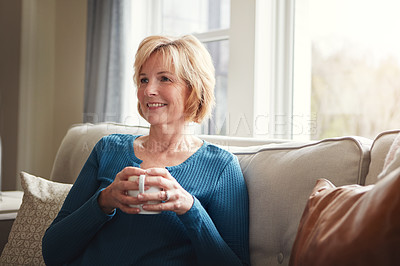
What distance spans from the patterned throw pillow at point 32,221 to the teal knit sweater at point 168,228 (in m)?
0.22

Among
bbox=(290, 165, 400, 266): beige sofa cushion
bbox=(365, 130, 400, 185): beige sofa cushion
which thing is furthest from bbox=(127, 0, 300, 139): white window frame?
bbox=(290, 165, 400, 266): beige sofa cushion

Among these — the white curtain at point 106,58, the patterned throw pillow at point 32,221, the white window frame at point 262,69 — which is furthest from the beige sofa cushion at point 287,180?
the white curtain at point 106,58

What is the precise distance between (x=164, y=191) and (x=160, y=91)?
18.7 inches

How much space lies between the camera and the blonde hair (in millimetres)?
1486

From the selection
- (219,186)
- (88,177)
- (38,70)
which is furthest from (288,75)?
(38,70)

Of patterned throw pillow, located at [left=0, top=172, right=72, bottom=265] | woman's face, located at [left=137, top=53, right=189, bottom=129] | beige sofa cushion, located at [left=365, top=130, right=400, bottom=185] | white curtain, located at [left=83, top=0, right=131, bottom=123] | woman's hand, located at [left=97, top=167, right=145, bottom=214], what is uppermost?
white curtain, located at [left=83, top=0, right=131, bottom=123]

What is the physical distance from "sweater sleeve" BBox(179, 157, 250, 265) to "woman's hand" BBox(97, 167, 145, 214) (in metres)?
0.18

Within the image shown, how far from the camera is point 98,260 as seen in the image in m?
1.34

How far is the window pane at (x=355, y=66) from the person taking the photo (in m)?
1.90

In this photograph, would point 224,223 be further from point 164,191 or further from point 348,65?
point 348,65

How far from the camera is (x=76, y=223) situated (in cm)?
132

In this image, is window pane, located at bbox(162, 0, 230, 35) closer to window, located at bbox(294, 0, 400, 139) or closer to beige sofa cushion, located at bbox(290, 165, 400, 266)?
window, located at bbox(294, 0, 400, 139)

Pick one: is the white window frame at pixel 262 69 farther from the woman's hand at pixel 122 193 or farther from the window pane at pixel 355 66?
the woman's hand at pixel 122 193

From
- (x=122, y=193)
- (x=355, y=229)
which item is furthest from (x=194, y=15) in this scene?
(x=355, y=229)
